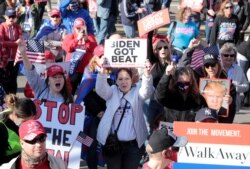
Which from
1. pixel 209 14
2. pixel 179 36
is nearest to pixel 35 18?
pixel 209 14

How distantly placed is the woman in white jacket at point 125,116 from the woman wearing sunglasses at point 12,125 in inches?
36.3

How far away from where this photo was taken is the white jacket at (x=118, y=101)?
7.21m

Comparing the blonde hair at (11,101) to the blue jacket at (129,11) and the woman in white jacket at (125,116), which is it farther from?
the blue jacket at (129,11)

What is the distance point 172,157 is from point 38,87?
2637mm

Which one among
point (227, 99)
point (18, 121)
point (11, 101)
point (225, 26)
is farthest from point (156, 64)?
point (225, 26)

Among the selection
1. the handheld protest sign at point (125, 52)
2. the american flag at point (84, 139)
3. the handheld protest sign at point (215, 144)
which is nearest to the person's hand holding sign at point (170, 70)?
the handheld protest sign at point (125, 52)

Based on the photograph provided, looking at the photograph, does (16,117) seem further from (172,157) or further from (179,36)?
(179,36)

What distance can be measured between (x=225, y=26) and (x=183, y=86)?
4899 mm

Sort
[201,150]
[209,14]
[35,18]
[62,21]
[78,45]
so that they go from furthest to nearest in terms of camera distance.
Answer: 1. [35,18]
2. [209,14]
3. [62,21]
4. [78,45]
5. [201,150]

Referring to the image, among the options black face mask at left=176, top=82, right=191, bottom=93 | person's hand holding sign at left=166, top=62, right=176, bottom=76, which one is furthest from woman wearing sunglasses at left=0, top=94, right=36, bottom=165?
black face mask at left=176, top=82, right=191, bottom=93

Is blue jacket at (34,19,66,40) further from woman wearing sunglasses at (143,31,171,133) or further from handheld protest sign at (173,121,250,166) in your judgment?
handheld protest sign at (173,121,250,166)

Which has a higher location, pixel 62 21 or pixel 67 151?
pixel 62 21

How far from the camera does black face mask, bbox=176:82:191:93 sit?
24.3 ft

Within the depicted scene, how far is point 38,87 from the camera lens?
7.77 metres
